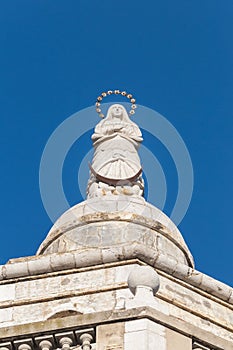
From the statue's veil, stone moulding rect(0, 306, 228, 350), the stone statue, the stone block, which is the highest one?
the statue's veil

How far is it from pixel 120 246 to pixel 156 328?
4664mm

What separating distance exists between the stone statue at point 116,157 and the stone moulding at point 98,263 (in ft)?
10.9

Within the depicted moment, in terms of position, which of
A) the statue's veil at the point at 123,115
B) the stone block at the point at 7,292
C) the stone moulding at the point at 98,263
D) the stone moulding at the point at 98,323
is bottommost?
the stone moulding at the point at 98,323

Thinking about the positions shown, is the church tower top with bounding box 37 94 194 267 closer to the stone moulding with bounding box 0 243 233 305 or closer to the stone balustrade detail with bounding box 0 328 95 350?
the stone moulding with bounding box 0 243 233 305

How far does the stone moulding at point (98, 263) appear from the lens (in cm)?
2084

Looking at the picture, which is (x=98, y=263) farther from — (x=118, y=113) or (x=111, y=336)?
(x=118, y=113)

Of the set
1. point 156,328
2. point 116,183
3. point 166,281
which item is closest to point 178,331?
point 156,328

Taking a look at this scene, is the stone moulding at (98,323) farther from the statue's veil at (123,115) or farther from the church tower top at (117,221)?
the statue's veil at (123,115)

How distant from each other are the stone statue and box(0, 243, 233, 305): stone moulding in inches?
131

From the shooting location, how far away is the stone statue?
81.3 feet

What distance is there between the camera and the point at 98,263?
69.4 feet

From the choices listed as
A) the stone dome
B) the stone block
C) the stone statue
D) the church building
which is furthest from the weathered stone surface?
the stone statue

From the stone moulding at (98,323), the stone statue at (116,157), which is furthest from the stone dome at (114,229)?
the stone moulding at (98,323)

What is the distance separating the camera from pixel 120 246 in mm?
21156
